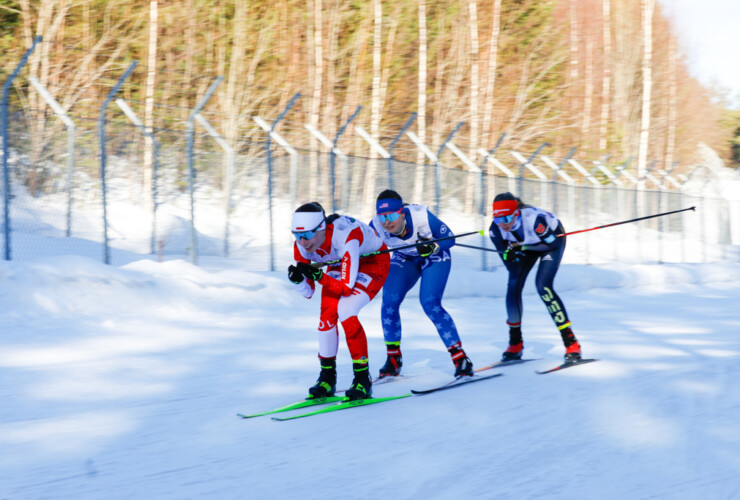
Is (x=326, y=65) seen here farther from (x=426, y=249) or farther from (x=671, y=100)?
(x=671, y=100)

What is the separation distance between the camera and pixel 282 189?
13.6m

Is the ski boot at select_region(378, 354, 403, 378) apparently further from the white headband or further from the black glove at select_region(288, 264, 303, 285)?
the white headband

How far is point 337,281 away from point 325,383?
0.76m

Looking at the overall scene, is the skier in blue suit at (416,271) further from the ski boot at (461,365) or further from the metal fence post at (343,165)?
the metal fence post at (343,165)

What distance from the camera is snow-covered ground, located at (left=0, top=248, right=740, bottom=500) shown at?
3.69 meters

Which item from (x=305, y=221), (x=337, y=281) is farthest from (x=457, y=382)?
(x=305, y=221)

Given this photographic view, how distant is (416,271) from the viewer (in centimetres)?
652

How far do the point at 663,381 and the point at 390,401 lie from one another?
7.49ft

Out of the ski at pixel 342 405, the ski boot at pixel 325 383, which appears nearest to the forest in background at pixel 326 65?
the ski boot at pixel 325 383

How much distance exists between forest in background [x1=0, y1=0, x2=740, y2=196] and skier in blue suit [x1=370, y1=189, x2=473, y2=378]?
6163 mm

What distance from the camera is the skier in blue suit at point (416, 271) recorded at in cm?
608

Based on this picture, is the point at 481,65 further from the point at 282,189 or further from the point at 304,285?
the point at 304,285

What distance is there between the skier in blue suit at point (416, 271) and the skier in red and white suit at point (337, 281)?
50 cm

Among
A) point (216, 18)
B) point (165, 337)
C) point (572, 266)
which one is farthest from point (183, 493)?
point (216, 18)
